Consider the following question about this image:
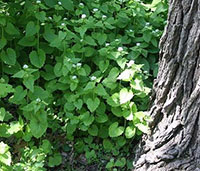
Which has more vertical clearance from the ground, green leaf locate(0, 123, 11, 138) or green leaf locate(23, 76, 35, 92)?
green leaf locate(23, 76, 35, 92)

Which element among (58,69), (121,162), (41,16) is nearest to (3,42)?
(41,16)

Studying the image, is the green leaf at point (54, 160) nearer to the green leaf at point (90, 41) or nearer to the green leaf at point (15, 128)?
the green leaf at point (15, 128)

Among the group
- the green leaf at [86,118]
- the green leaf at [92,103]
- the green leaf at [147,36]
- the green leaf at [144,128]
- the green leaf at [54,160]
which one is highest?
the green leaf at [147,36]

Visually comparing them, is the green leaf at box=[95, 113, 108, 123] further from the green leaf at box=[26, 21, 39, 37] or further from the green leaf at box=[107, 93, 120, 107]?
the green leaf at box=[26, 21, 39, 37]

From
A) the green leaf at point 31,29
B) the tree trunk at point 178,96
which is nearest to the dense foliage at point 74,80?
the green leaf at point 31,29

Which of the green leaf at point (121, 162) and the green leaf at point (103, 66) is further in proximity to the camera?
the green leaf at point (103, 66)

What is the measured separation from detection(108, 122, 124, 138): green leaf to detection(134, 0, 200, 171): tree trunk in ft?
0.93

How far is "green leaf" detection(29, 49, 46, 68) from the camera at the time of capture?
3.23 meters

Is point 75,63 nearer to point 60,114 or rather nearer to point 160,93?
point 60,114

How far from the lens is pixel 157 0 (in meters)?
3.70

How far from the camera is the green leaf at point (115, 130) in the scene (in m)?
2.94

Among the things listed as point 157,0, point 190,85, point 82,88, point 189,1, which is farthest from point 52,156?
point 157,0

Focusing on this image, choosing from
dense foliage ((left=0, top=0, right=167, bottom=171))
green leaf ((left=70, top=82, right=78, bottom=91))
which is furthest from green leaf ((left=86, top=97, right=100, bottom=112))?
green leaf ((left=70, top=82, right=78, bottom=91))

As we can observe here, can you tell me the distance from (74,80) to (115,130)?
440 millimetres
